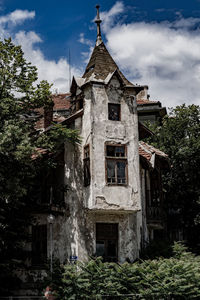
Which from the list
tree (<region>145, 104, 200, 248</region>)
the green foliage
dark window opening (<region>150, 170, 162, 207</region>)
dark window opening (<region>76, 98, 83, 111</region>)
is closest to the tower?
dark window opening (<region>76, 98, 83, 111</region>)

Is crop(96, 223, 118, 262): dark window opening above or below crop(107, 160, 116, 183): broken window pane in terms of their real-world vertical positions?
below

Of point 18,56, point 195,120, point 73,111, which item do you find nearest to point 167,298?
point 73,111

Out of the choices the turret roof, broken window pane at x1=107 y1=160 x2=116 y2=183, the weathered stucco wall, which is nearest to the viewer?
the weathered stucco wall

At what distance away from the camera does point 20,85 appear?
70.2 ft

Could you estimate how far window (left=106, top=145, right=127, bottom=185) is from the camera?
69.8ft

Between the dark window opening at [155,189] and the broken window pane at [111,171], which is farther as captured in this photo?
the dark window opening at [155,189]

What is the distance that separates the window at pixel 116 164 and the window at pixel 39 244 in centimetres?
445

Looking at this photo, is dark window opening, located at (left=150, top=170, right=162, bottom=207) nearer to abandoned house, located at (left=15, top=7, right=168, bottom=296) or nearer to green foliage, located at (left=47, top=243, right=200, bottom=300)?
abandoned house, located at (left=15, top=7, right=168, bottom=296)

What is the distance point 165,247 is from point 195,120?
12778 mm

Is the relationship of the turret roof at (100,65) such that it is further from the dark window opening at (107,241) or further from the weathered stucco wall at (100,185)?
the dark window opening at (107,241)

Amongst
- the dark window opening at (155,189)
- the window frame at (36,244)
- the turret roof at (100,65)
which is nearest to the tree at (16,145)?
the window frame at (36,244)

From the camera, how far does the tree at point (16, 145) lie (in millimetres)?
18250

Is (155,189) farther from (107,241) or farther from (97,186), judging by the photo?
(97,186)

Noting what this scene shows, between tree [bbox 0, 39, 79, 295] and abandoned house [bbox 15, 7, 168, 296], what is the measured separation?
1.17 metres
